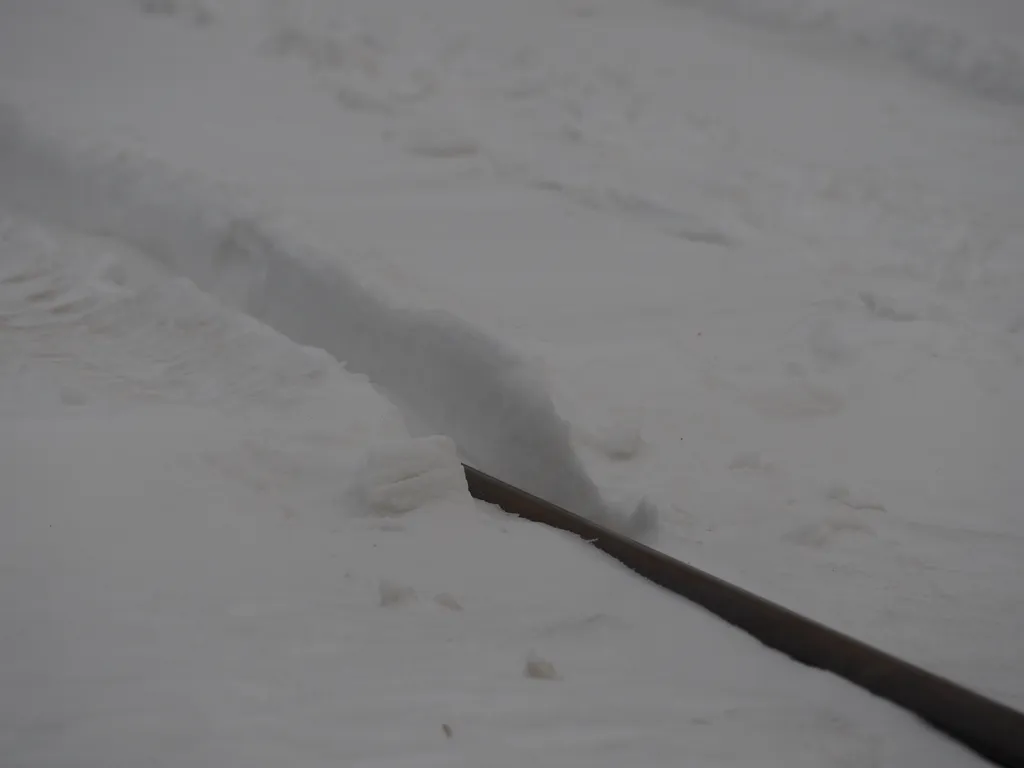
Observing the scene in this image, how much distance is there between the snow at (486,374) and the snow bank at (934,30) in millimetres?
25

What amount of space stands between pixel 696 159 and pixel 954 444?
79.2 inches

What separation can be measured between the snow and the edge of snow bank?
1 cm

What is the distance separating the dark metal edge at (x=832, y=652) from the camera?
1.75m

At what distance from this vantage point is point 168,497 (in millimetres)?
2273

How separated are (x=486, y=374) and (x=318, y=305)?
692 mm

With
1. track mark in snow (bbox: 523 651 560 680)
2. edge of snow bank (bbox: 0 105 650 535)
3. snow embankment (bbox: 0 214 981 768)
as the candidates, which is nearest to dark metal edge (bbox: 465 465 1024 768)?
snow embankment (bbox: 0 214 981 768)

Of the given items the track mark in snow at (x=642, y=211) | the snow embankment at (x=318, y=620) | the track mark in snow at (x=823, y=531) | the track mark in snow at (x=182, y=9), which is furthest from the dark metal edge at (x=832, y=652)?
the track mark in snow at (x=182, y=9)

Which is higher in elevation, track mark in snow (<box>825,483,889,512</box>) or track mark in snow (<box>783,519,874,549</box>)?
track mark in snow (<box>825,483,889,512</box>)

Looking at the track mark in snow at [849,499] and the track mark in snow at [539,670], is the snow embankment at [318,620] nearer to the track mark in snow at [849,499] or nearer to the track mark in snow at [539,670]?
the track mark in snow at [539,670]

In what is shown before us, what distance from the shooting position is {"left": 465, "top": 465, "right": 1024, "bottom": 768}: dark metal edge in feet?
5.76

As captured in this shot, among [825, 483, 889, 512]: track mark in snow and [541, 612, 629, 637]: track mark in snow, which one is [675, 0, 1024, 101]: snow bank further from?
[541, 612, 629, 637]: track mark in snow

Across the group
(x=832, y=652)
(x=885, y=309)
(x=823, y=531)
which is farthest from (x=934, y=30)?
(x=832, y=652)

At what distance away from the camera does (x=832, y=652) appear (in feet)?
6.35

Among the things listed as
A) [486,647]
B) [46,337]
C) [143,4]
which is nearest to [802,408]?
[486,647]
